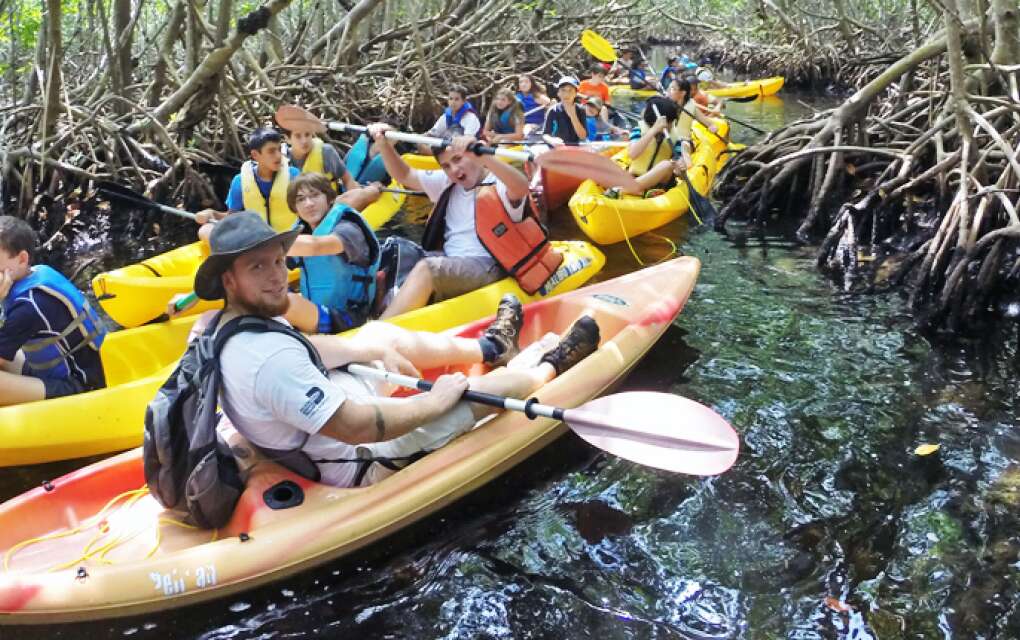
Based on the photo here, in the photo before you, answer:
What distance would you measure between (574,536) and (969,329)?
9.39ft

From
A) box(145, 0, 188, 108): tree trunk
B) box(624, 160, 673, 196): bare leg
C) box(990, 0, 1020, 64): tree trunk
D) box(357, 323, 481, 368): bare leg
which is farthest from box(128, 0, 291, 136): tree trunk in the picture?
box(990, 0, 1020, 64): tree trunk

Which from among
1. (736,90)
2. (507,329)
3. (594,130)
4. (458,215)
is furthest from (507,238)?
(736,90)

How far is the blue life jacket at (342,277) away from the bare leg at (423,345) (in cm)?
71

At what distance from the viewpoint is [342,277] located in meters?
4.57

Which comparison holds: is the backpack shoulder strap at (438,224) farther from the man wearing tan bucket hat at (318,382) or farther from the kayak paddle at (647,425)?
the kayak paddle at (647,425)

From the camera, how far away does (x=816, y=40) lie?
18.5m

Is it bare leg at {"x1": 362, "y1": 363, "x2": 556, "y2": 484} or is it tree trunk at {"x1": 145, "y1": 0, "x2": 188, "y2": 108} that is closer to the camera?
A: bare leg at {"x1": 362, "y1": 363, "x2": 556, "y2": 484}

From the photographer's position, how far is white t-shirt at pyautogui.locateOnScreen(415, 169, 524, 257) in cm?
509

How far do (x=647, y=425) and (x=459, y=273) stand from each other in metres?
2.02

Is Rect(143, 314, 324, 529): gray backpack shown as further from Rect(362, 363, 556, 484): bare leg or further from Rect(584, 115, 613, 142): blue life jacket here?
Rect(584, 115, 613, 142): blue life jacket

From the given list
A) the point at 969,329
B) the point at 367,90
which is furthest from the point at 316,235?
the point at 367,90

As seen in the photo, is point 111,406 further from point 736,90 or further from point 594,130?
point 736,90

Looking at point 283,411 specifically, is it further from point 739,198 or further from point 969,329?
point 739,198

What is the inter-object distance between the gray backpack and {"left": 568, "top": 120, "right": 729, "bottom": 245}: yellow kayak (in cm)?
410
